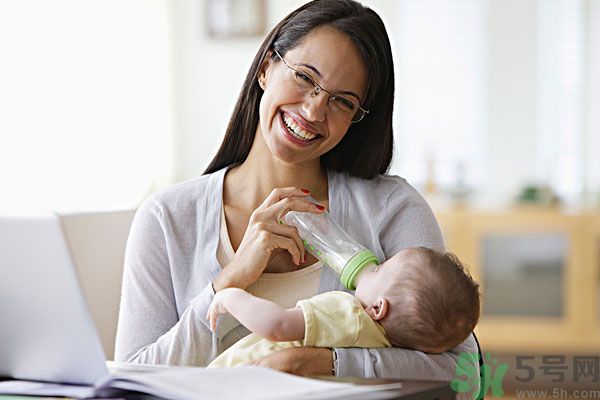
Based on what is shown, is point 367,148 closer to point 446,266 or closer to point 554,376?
point 446,266

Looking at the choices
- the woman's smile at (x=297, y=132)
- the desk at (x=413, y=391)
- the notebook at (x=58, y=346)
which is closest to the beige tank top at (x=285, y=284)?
the woman's smile at (x=297, y=132)

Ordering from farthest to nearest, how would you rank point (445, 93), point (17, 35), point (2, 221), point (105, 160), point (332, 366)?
point (445, 93) < point (105, 160) < point (17, 35) < point (332, 366) < point (2, 221)

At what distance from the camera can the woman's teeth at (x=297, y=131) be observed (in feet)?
6.33

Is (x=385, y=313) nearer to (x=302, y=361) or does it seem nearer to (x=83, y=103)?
(x=302, y=361)

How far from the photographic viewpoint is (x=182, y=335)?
179cm

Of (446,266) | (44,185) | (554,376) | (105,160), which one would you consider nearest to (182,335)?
(446,266)

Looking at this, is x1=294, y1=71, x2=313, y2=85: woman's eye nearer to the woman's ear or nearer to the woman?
the woman

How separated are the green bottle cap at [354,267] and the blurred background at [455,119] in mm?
2643

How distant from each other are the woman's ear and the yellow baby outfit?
0.57 m

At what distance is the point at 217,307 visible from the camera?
5.56 ft

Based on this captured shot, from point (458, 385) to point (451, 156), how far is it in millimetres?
3783

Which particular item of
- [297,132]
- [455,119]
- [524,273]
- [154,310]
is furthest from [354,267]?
[455,119]

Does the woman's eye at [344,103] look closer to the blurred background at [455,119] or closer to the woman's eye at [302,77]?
the woman's eye at [302,77]

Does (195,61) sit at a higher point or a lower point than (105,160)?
higher
